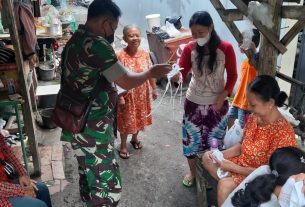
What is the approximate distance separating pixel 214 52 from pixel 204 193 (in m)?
1.36

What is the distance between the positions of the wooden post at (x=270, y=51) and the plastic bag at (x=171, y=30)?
403 centimetres

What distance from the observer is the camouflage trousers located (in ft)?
9.33

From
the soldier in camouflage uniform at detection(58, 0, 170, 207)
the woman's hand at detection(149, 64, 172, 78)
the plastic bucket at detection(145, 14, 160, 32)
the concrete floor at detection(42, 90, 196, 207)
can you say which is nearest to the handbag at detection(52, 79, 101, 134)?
the soldier in camouflage uniform at detection(58, 0, 170, 207)

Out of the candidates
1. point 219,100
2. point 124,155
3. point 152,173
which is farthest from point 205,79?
point 124,155

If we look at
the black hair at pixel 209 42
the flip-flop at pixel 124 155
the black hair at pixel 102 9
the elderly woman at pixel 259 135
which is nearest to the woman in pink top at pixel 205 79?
the black hair at pixel 209 42

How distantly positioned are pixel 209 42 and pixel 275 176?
4.96 ft

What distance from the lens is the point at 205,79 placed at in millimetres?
3434

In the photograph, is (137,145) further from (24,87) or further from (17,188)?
(17,188)

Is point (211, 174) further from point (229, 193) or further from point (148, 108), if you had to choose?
point (148, 108)

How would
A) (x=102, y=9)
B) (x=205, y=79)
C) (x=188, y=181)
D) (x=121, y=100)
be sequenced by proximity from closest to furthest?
1. (x=102, y=9)
2. (x=205, y=79)
3. (x=188, y=181)
4. (x=121, y=100)

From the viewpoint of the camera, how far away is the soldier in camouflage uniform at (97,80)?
2506 millimetres

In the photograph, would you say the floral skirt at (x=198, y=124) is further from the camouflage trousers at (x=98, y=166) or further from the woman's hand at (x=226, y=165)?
the camouflage trousers at (x=98, y=166)

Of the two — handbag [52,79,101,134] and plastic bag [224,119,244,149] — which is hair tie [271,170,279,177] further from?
handbag [52,79,101,134]

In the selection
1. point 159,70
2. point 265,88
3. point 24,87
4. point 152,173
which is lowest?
point 152,173
